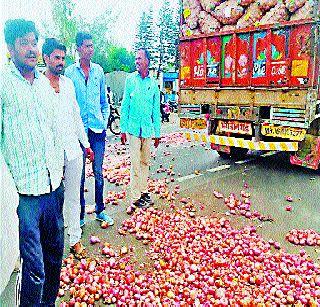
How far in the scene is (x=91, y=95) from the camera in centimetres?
431

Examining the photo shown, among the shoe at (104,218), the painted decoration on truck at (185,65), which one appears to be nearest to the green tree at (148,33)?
the painted decoration on truck at (185,65)

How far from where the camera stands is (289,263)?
3570 millimetres

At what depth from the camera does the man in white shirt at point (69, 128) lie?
132 inches

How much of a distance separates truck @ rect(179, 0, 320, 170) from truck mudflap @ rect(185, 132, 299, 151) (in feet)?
0.06

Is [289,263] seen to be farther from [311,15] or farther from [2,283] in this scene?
[311,15]

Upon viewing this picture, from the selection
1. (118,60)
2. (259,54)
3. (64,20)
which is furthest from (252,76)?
(118,60)

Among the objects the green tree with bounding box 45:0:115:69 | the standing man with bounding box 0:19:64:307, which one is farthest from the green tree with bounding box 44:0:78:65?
the standing man with bounding box 0:19:64:307

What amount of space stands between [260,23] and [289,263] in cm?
480

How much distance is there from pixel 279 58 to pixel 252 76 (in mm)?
614

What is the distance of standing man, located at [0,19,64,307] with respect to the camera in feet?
7.28

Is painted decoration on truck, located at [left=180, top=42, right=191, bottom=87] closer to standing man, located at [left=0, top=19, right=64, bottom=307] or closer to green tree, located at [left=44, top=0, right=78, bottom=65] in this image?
standing man, located at [left=0, top=19, right=64, bottom=307]

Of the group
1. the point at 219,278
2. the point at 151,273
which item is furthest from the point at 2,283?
the point at 219,278

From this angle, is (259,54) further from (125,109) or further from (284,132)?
(125,109)

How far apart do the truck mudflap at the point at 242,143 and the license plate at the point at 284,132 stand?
20 centimetres
